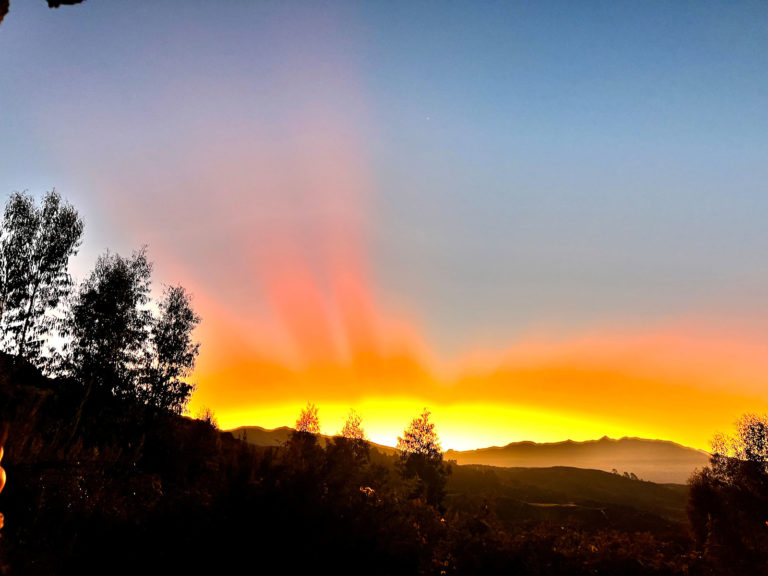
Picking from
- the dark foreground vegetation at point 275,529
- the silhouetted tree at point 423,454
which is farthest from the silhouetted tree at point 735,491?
the dark foreground vegetation at point 275,529

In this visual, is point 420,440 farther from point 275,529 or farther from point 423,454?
point 275,529

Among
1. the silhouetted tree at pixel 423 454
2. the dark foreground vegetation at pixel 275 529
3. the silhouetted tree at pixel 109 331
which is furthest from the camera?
the silhouetted tree at pixel 423 454

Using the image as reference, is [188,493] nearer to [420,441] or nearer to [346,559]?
[346,559]

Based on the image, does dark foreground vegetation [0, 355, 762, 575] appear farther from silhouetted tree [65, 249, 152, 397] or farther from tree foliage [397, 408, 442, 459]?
tree foliage [397, 408, 442, 459]

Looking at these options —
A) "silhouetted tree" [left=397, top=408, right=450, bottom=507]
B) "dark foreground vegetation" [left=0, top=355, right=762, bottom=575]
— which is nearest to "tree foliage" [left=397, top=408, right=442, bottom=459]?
"silhouetted tree" [left=397, top=408, right=450, bottom=507]

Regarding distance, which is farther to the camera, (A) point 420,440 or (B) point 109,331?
(A) point 420,440

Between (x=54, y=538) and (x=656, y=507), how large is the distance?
11852 cm

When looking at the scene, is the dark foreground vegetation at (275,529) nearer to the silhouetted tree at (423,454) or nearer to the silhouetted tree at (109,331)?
the silhouetted tree at (109,331)

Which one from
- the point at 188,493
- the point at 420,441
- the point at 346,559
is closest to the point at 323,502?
the point at 346,559

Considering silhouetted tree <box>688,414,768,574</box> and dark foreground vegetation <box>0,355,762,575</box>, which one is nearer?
dark foreground vegetation <box>0,355,762,575</box>

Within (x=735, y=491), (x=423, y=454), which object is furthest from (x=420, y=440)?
(x=735, y=491)

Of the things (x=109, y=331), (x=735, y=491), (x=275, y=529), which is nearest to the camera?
(x=275, y=529)

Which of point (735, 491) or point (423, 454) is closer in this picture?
point (735, 491)

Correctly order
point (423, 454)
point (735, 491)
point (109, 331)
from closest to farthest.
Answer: point (109, 331), point (735, 491), point (423, 454)
